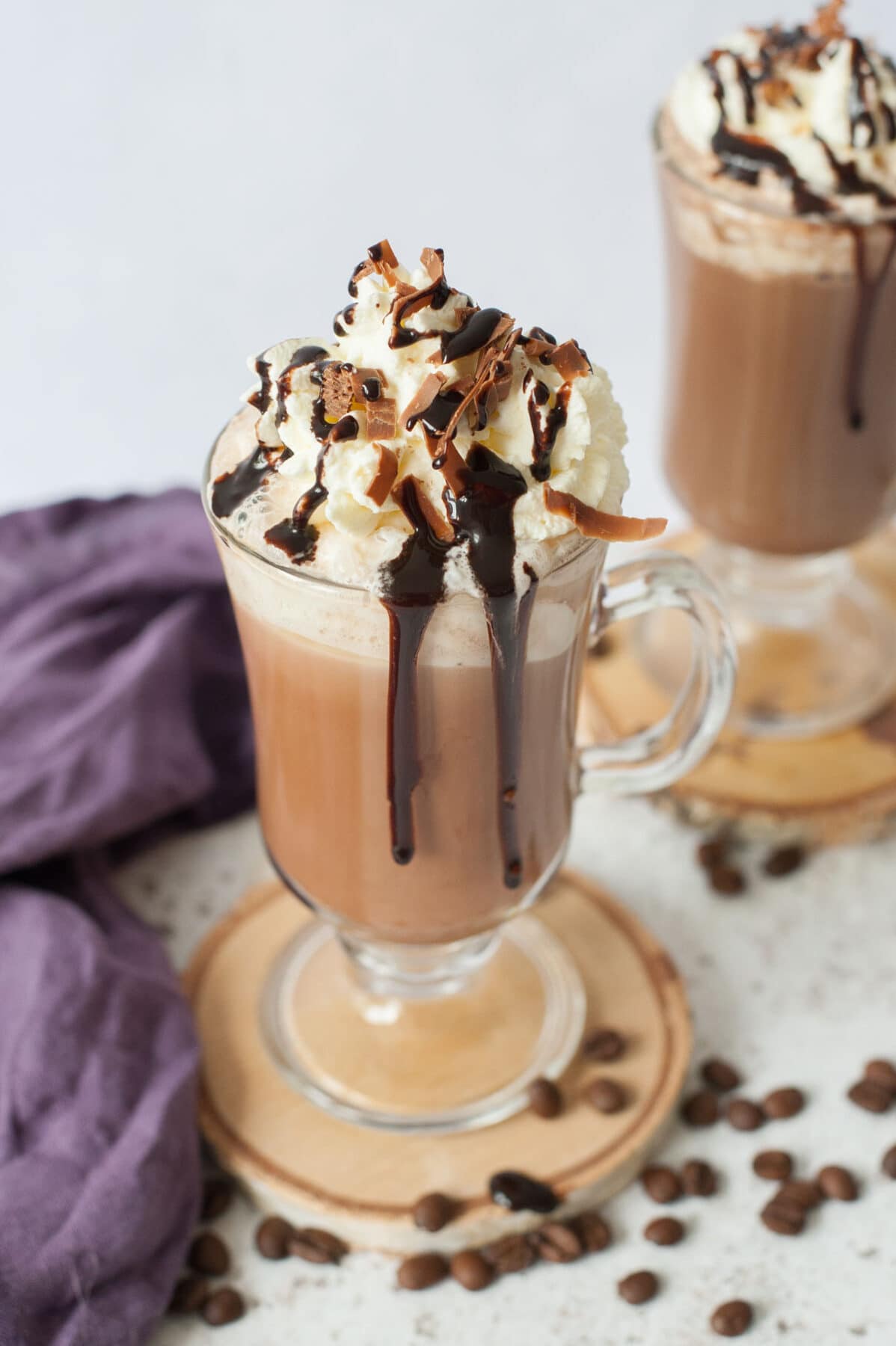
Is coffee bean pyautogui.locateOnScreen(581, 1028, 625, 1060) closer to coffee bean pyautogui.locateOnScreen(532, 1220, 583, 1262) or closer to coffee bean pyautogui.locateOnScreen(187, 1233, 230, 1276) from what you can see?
coffee bean pyautogui.locateOnScreen(532, 1220, 583, 1262)

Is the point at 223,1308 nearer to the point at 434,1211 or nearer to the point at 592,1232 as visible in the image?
the point at 434,1211

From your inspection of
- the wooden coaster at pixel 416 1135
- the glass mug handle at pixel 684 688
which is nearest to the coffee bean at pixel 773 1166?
the wooden coaster at pixel 416 1135

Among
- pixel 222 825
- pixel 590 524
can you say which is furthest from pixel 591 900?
pixel 590 524

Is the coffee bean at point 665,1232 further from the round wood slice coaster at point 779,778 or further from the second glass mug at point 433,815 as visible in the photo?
the round wood slice coaster at point 779,778

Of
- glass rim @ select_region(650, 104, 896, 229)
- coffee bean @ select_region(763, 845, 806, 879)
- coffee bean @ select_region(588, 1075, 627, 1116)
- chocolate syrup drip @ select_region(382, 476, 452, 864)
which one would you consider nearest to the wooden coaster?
coffee bean @ select_region(588, 1075, 627, 1116)

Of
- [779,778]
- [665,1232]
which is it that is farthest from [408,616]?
[779,778]

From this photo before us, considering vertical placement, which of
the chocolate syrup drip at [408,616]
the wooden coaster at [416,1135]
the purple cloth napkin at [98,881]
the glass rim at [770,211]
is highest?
the glass rim at [770,211]

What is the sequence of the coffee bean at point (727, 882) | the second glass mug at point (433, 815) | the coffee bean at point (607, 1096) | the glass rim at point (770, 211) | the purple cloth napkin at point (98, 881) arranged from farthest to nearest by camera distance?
the coffee bean at point (727, 882) < the glass rim at point (770, 211) < the coffee bean at point (607, 1096) < the purple cloth napkin at point (98, 881) < the second glass mug at point (433, 815)
